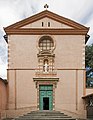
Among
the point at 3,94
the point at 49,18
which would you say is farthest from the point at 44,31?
the point at 3,94

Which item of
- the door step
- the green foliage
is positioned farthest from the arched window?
the green foliage

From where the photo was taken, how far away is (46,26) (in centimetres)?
3077

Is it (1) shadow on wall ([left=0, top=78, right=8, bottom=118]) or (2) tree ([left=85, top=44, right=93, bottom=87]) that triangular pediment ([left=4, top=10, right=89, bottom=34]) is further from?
(2) tree ([left=85, top=44, right=93, bottom=87])

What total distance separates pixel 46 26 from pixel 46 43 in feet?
5.75

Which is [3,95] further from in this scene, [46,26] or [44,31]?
[46,26]

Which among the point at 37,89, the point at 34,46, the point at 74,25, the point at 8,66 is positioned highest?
the point at 74,25

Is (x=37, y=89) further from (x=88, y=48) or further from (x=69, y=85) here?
(x=88, y=48)

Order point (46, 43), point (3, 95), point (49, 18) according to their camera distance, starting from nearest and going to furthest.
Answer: point (3, 95) → point (49, 18) → point (46, 43)

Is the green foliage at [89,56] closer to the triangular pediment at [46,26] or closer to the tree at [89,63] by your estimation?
the tree at [89,63]

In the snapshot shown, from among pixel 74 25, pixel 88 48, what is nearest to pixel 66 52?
pixel 74 25

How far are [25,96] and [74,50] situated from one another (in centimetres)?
676

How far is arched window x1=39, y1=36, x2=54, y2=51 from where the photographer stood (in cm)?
3078

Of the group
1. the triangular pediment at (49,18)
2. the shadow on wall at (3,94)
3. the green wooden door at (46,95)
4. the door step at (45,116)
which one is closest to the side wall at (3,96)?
the shadow on wall at (3,94)

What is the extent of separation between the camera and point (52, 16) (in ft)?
101
